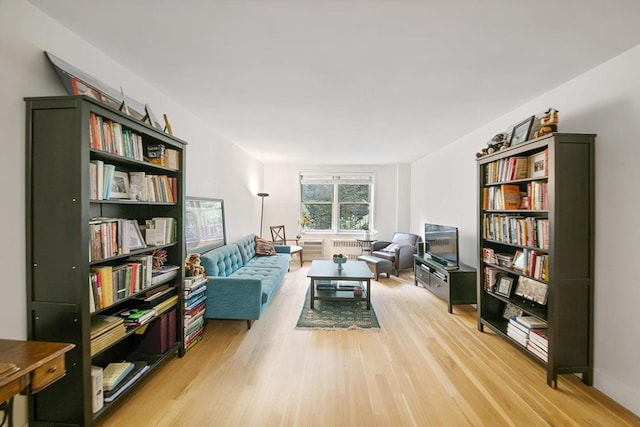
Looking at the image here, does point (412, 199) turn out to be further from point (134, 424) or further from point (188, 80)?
point (134, 424)

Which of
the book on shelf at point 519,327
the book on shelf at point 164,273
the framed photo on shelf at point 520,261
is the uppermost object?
the framed photo on shelf at point 520,261

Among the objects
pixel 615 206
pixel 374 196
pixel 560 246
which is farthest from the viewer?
pixel 374 196

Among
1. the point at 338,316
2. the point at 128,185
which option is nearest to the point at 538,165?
the point at 338,316

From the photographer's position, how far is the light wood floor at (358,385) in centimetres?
175

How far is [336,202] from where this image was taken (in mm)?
6750

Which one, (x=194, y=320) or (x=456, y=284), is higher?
(x=456, y=284)

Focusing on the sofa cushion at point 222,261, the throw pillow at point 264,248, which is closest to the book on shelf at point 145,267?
the sofa cushion at point 222,261

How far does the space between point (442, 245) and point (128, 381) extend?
408 centimetres

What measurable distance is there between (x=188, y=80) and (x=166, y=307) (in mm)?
1991

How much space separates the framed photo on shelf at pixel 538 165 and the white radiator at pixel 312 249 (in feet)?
15.5

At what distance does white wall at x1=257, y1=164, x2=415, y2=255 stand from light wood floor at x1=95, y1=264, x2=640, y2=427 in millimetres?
3752

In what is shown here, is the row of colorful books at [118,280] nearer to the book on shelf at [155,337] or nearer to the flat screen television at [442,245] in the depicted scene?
the book on shelf at [155,337]

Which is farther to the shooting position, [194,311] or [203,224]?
[203,224]

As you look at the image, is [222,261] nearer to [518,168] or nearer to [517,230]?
[517,230]
